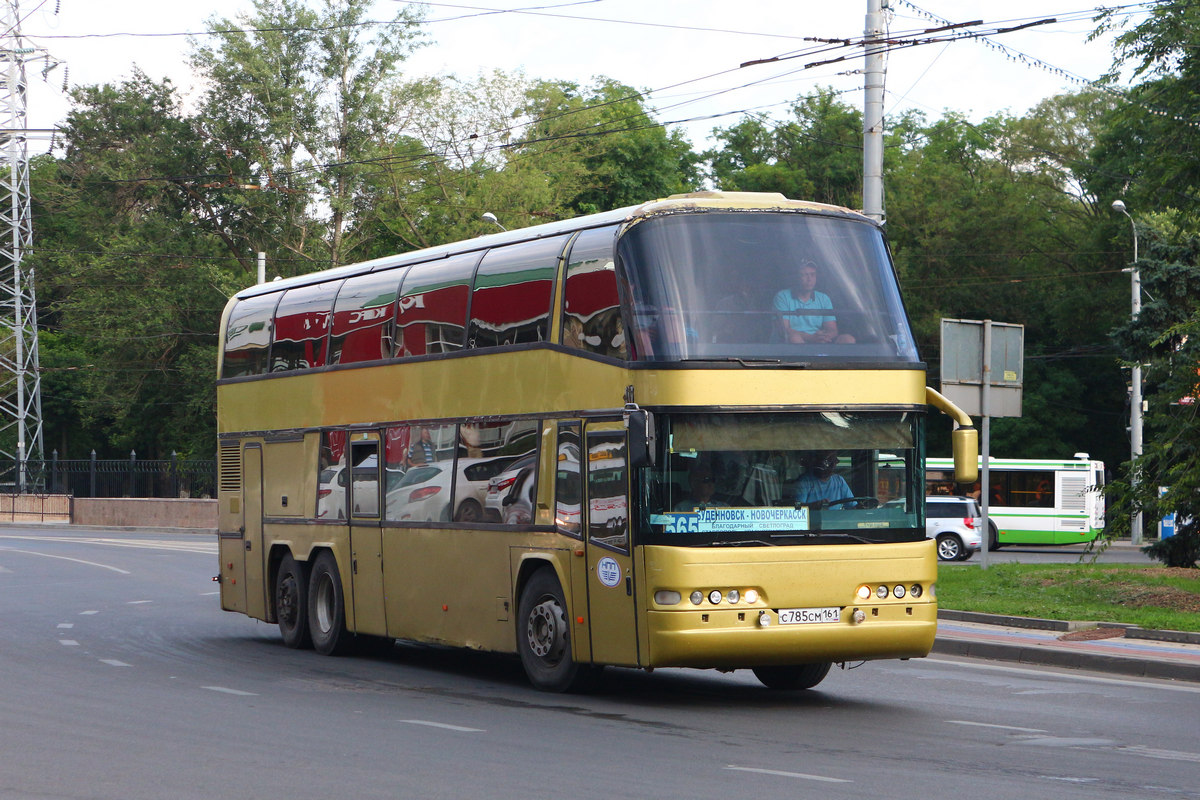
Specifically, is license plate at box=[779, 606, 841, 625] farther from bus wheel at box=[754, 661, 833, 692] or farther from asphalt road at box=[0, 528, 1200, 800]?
bus wheel at box=[754, 661, 833, 692]

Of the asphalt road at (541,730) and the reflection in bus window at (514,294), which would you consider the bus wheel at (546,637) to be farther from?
the reflection in bus window at (514,294)

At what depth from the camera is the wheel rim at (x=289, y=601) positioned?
684 inches

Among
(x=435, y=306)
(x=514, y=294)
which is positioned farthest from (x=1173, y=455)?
(x=514, y=294)

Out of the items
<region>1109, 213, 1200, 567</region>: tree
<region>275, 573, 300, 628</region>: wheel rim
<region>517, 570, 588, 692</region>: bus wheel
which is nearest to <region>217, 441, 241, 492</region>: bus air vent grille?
<region>275, 573, 300, 628</region>: wheel rim

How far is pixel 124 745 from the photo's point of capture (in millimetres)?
10125

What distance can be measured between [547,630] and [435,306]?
3470mm

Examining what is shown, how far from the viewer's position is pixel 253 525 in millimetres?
18375

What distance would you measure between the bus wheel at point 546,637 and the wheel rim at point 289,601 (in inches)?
191

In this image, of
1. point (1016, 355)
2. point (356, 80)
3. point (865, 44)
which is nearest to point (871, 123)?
point (865, 44)

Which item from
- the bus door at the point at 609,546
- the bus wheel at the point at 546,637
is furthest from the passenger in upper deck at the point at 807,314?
the bus wheel at the point at 546,637

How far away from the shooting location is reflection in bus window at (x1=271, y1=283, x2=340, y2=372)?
54.9 feet

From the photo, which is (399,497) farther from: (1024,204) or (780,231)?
(1024,204)

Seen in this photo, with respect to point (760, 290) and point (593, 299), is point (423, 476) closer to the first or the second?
point (593, 299)

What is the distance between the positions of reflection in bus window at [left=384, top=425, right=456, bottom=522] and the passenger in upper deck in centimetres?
362
